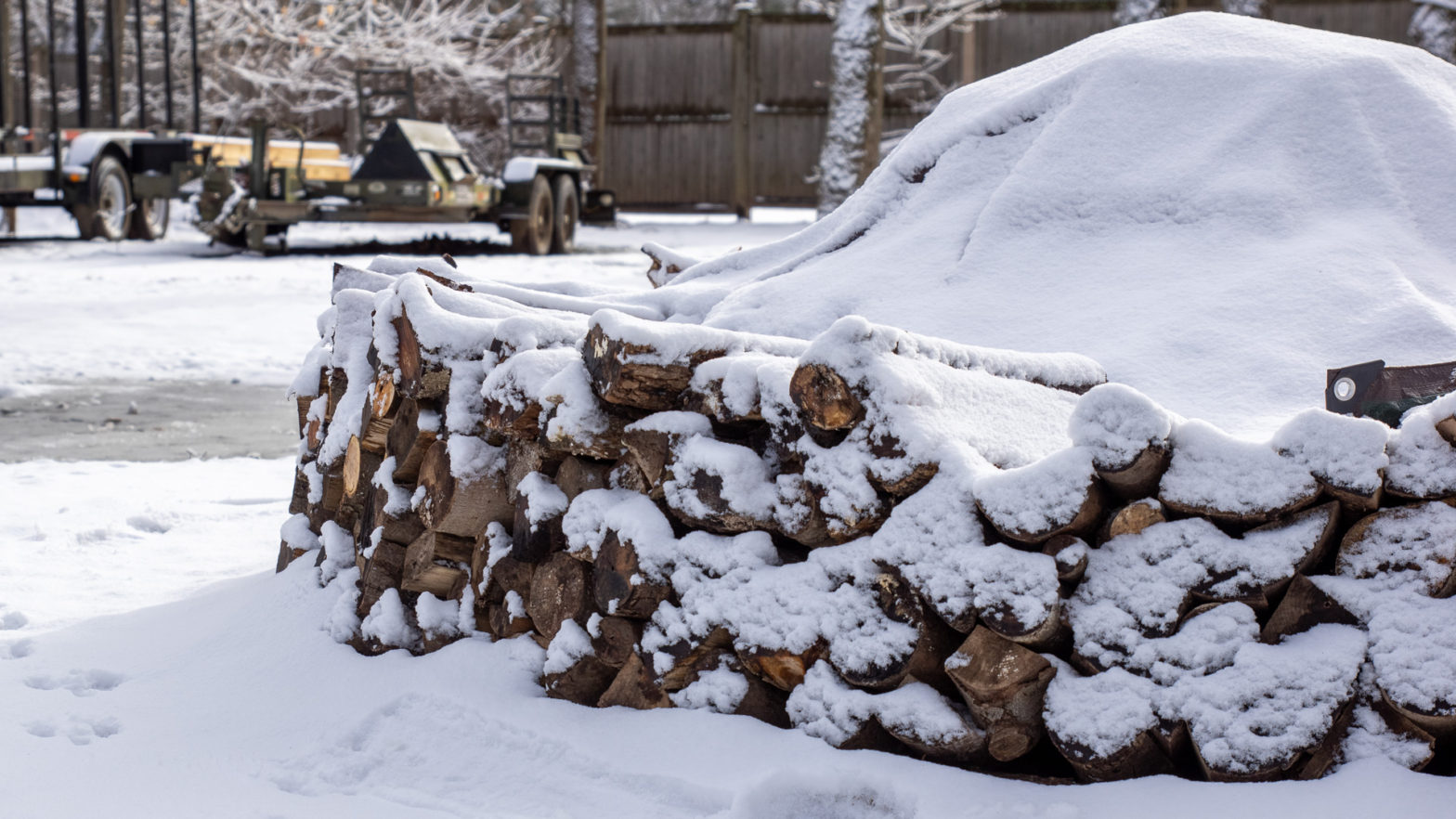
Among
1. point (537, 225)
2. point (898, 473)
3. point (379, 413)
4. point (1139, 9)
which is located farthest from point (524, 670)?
point (1139, 9)

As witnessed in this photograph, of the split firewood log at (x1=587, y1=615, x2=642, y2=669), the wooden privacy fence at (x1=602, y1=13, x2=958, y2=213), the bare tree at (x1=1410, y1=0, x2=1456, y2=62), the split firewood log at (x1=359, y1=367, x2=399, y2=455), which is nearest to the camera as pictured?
the split firewood log at (x1=587, y1=615, x2=642, y2=669)

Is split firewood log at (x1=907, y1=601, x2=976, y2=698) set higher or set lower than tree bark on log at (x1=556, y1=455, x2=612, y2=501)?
lower

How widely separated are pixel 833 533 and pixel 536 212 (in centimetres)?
1147

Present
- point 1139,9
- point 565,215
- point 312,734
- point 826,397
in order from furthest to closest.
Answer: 1. point 565,215
2. point 1139,9
3. point 312,734
4. point 826,397

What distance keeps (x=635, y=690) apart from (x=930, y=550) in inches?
24.6

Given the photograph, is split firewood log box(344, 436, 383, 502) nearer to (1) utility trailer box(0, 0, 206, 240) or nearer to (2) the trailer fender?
(1) utility trailer box(0, 0, 206, 240)

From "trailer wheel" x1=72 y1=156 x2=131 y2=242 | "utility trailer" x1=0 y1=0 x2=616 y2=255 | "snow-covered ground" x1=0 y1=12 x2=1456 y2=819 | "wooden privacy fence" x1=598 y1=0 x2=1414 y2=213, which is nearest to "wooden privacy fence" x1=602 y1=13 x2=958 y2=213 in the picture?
"wooden privacy fence" x1=598 y1=0 x2=1414 y2=213

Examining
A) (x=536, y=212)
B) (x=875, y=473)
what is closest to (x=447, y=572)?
(x=875, y=473)

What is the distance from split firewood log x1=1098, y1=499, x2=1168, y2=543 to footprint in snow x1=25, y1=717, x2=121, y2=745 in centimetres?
187

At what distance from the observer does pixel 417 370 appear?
2664mm

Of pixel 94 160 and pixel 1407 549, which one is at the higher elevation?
pixel 94 160

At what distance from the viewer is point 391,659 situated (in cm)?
261

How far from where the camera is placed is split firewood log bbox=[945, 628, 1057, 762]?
6.25ft

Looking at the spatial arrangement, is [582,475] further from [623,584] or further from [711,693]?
[711,693]
